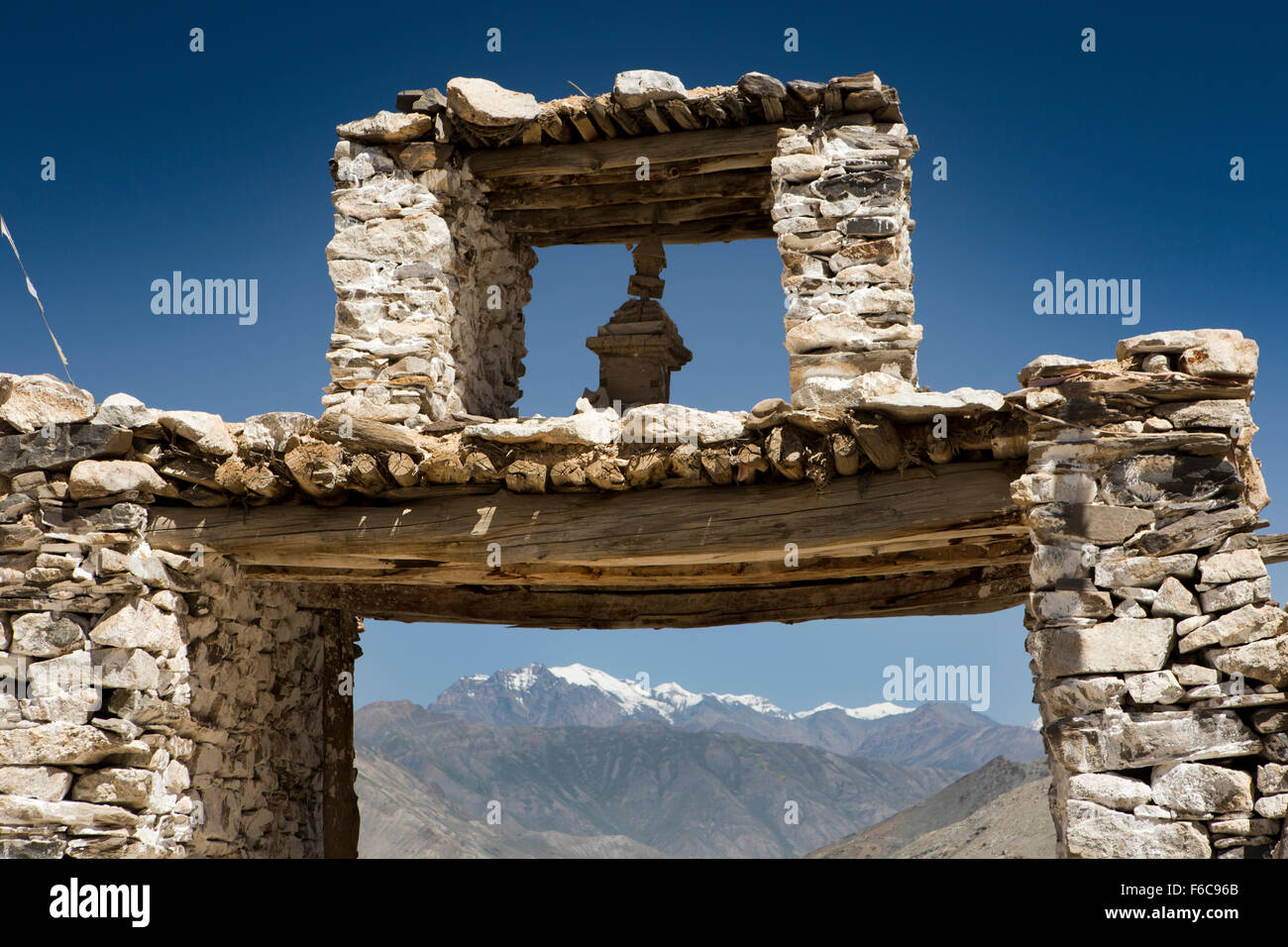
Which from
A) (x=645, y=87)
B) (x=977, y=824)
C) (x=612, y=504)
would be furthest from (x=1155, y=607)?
(x=977, y=824)

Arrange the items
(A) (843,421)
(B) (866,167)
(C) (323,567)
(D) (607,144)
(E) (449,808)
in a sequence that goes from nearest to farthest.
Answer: (A) (843,421) → (C) (323,567) → (B) (866,167) → (D) (607,144) → (E) (449,808)

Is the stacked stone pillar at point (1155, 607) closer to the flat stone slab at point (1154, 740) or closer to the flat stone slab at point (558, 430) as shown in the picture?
the flat stone slab at point (1154, 740)

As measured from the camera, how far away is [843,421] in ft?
16.2

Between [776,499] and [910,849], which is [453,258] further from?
[910,849]

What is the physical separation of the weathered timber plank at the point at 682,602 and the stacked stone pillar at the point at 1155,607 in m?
1.92

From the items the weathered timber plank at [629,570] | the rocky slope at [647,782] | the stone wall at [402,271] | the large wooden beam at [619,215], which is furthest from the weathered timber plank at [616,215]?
the rocky slope at [647,782]

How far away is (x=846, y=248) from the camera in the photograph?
7.24 metres

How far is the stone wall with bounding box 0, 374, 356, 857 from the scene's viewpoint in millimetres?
5438

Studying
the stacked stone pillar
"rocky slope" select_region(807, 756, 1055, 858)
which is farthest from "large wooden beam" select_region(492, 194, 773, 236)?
"rocky slope" select_region(807, 756, 1055, 858)

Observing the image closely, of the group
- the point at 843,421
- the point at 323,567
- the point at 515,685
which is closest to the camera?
the point at 843,421

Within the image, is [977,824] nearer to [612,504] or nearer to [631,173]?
[631,173]

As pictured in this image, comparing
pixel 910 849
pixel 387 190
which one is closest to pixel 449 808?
pixel 910 849

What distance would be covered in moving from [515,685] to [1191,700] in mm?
31008

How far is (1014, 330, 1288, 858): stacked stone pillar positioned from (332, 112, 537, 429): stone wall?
401 centimetres
